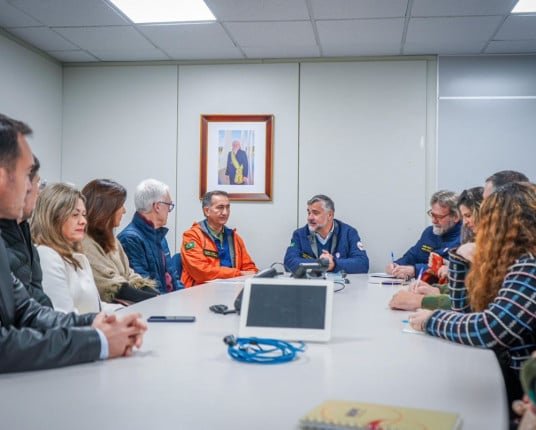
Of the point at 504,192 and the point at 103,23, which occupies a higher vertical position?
the point at 103,23

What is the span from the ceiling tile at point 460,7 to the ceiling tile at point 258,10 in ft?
2.67

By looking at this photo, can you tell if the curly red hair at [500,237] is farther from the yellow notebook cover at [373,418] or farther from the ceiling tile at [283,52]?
the ceiling tile at [283,52]

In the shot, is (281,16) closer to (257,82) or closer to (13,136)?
(257,82)

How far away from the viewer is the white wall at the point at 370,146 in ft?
17.1

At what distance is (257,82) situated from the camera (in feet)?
17.6

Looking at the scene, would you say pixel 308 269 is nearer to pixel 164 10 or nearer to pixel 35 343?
pixel 35 343

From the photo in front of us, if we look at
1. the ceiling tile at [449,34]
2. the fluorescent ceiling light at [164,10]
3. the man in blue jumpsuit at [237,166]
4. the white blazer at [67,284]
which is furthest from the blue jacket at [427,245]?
the white blazer at [67,284]

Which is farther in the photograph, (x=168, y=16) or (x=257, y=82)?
(x=257, y=82)

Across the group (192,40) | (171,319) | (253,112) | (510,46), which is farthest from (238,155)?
(171,319)

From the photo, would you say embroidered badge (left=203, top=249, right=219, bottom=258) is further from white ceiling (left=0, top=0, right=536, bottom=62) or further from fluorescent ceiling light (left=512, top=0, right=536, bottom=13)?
fluorescent ceiling light (left=512, top=0, right=536, bottom=13)

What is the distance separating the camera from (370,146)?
5273 millimetres

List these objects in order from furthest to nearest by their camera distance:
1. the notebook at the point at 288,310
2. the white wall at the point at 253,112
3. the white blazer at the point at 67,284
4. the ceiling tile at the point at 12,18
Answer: the white wall at the point at 253,112
the ceiling tile at the point at 12,18
the white blazer at the point at 67,284
the notebook at the point at 288,310

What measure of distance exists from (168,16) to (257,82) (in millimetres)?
1298

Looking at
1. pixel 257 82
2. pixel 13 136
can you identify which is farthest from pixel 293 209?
pixel 13 136
